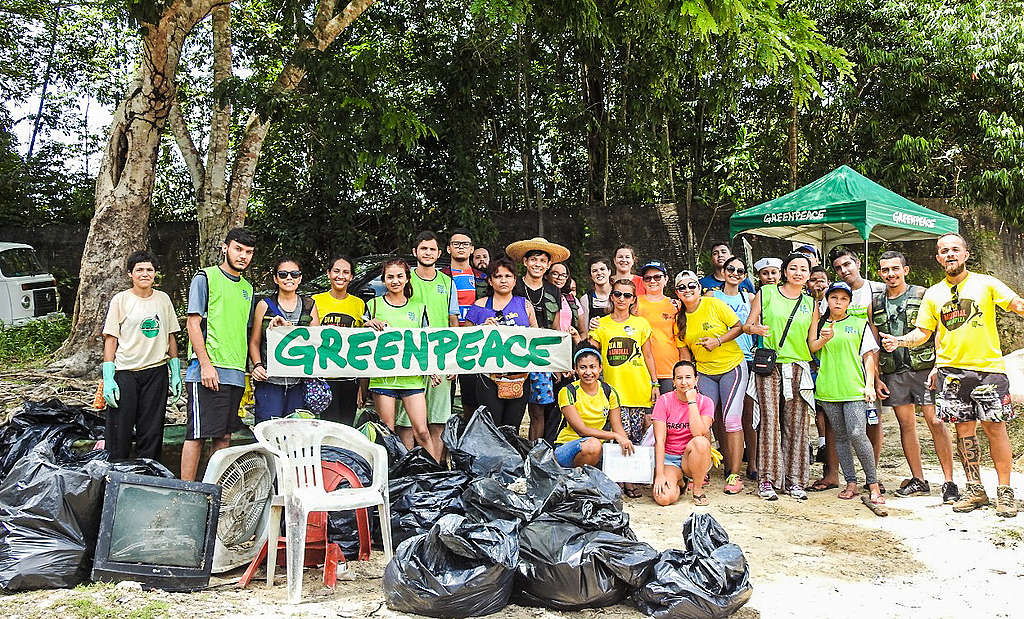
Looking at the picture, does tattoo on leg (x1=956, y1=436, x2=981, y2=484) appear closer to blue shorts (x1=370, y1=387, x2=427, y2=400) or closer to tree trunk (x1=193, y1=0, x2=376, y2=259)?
blue shorts (x1=370, y1=387, x2=427, y2=400)

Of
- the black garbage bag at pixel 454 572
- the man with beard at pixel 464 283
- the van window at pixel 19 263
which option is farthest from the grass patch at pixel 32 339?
the black garbage bag at pixel 454 572

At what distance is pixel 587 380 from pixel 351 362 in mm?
1573

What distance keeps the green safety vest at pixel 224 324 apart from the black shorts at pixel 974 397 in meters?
4.43

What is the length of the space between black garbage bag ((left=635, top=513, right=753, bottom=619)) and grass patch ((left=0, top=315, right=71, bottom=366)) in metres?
8.34

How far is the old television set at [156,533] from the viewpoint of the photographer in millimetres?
3643

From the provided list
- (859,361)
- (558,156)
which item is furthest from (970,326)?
(558,156)

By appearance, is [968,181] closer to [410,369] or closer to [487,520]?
[410,369]

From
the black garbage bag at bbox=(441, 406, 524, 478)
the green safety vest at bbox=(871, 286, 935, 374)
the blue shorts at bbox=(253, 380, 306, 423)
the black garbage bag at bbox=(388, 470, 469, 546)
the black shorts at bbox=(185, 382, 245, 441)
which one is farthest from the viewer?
the green safety vest at bbox=(871, 286, 935, 374)

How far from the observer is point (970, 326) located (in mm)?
5062

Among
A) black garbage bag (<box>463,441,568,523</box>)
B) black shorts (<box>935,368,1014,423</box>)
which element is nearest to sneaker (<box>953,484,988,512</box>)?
black shorts (<box>935,368,1014,423</box>)

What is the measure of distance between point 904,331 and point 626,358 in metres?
1.95

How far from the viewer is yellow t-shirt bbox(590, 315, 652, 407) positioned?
5.56m

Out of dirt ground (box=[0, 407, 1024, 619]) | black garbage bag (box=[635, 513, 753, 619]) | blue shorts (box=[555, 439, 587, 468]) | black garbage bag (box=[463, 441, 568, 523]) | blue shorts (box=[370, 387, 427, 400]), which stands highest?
blue shorts (box=[370, 387, 427, 400])

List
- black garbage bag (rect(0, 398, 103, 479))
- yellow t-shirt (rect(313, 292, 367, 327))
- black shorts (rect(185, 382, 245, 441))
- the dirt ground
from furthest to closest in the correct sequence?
yellow t-shirt (rect(313, 292, 367, 327)) < black garbage bag (rect(0, 398, 103, 479)) < black shorts (rect(185, 382, 245, 441)) < the dirt ground
